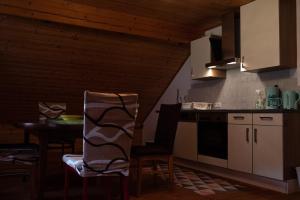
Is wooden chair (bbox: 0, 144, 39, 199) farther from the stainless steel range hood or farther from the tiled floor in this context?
the stainless steel range hood

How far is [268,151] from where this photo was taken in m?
3.19

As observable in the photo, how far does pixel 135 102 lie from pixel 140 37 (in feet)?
9.11

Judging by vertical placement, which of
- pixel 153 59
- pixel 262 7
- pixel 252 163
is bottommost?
pixel 252 163

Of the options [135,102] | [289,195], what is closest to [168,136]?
[135,102]

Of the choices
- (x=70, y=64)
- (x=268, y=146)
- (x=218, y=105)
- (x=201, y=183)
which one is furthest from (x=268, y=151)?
(x=70, y=64)

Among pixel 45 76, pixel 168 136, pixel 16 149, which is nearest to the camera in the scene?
pixel 16 149

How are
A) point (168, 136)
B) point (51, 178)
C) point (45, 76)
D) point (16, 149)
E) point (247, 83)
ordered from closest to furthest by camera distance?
point (16, 149) < point (168, 136) < point (51, 178) < point (247, 83) < point (45, 76)

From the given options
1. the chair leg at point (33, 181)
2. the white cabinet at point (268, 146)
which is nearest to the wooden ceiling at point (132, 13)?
the white cabinet at point (268, 146)

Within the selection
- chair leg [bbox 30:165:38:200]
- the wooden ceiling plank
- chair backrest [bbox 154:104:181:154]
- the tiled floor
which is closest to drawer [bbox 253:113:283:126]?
the tiled floor

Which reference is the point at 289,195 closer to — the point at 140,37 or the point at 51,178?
the point at 51,178

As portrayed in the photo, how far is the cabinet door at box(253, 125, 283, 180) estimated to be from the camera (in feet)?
10.1

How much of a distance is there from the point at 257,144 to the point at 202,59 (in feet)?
6.08

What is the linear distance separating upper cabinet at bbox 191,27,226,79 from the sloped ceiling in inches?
9.6

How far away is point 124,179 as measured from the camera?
229 centimetres
